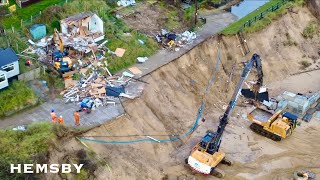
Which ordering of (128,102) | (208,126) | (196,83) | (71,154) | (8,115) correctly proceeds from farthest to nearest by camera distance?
(196,83), (208,126), (128,102), (8,115), (71,154)

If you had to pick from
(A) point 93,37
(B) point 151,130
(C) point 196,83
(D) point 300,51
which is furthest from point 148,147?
(D) point 300,51

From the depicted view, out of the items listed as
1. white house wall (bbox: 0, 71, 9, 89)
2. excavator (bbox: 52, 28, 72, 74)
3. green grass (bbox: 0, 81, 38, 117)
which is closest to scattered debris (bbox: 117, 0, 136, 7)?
excavator (bbox: 52, 28, 72, 74)

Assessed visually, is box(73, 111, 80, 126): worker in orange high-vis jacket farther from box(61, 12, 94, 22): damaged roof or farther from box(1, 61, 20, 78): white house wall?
box(61, 12, 94, 22): damaged roof

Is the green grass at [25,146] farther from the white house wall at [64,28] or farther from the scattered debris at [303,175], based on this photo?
the scattered debris at [303,175]

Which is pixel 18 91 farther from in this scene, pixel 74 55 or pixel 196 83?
pixel 196 83

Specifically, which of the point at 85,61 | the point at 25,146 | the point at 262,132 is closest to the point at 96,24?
the point at 85,61

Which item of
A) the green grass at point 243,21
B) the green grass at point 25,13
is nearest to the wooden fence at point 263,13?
the green grass at point 243,21
